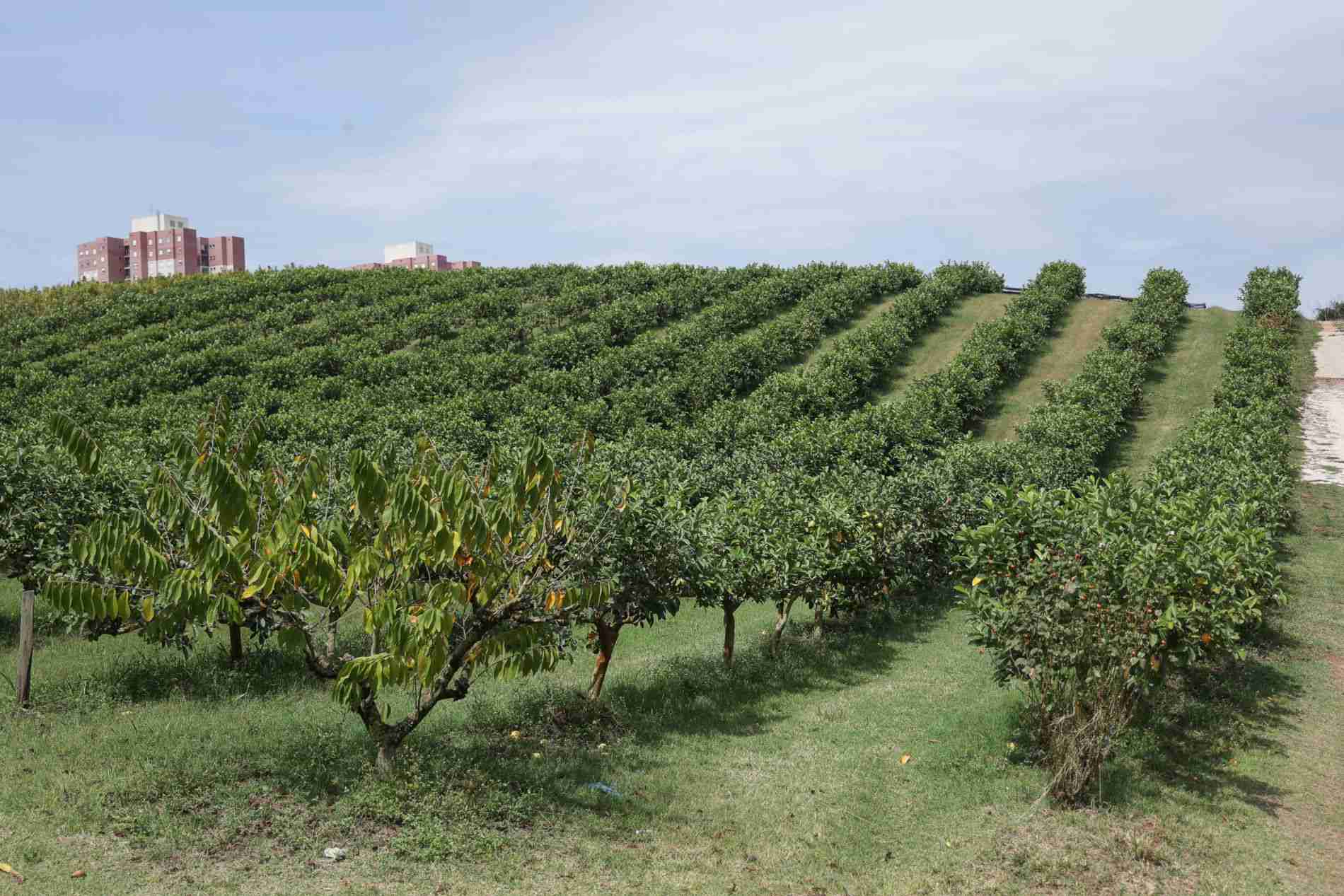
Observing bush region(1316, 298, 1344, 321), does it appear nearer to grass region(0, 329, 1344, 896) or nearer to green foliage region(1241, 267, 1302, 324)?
green foliage region(1241, 267, 1302, 324)

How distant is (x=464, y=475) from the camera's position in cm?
845

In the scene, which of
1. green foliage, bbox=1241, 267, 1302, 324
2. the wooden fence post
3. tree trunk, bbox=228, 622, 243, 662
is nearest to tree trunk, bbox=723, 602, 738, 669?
tree trunk, bbox=228, 622, 243, 662

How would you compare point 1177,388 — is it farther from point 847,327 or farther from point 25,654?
point 25,654

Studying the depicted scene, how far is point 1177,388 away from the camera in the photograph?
36.1 m

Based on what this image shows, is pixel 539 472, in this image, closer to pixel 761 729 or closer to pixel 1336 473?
pixel 761 729

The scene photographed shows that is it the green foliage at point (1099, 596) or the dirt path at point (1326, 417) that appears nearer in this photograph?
the green foliage at point (1099, 596)

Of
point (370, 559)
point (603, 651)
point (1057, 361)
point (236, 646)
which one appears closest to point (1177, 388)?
point (1057, 361)

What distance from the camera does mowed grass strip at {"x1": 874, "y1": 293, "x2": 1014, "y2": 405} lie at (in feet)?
126

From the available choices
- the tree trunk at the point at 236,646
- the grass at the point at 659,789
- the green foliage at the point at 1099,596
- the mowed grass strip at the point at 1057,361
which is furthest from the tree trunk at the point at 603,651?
the mowed grass strip at the point at 1057,361

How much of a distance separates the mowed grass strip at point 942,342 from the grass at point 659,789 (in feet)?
77.7

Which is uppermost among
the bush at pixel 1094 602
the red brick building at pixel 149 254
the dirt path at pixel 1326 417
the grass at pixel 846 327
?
the red brick building at pixel 149 254

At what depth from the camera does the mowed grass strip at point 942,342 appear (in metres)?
38.3

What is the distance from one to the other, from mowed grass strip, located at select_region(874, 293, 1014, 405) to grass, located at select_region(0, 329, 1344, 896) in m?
23.7

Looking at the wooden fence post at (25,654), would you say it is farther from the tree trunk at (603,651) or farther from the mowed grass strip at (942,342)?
the mowed grass strip at (942,342)
